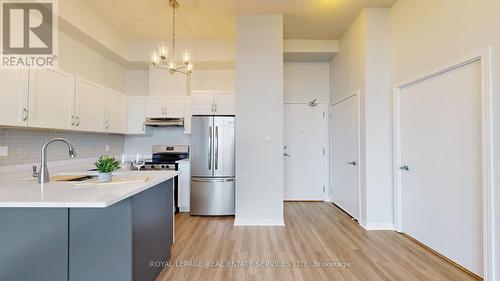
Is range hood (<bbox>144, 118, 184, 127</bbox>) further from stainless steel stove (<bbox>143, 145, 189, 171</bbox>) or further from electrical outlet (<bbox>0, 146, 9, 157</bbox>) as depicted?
electrical outlet (<bbox>0, 146, 9, 157</bbox>)

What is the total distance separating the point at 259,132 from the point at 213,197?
1.37 m

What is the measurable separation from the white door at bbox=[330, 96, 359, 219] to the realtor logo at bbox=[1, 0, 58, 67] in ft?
14.0

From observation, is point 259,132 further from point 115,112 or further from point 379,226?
point 115,112

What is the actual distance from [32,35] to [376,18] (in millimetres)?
4450

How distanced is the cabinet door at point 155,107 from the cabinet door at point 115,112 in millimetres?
409

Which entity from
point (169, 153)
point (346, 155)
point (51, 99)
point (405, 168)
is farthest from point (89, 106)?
point (405, 168)

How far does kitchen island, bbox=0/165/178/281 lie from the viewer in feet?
4.67

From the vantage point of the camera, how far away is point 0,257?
1.43 m

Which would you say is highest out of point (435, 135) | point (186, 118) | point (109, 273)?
point (186, 118)

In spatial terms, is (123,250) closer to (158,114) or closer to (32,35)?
(32,35)

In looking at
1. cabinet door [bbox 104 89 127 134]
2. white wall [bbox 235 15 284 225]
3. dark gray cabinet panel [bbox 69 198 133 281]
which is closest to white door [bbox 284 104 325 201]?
white wall [bbox 235 15 284 225]

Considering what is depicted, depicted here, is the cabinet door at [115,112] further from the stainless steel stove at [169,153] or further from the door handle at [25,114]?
the door handle at [25,114]

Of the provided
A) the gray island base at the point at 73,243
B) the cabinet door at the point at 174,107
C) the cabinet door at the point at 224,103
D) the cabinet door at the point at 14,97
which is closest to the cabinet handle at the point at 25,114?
the cabinet door at the point at 14,97

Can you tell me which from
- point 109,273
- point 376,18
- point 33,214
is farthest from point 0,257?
point 376,18
